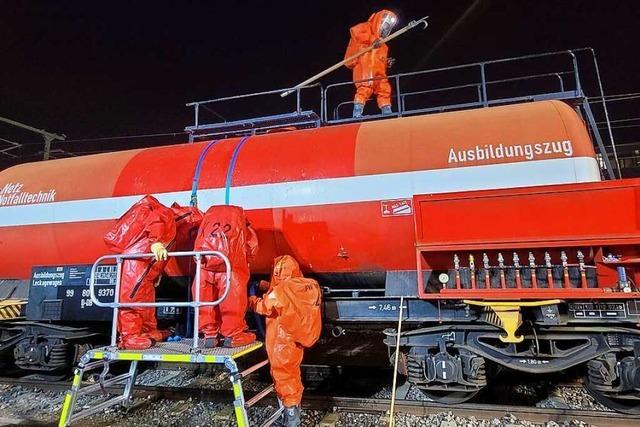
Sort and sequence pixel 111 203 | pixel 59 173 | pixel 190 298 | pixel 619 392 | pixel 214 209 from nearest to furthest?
pixel 619 392
pixel 214 209
pixel 190 298
pixel 111 203
pixel 59 173

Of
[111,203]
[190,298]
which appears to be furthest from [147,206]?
[111,203]

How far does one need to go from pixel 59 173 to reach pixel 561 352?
24.1ft

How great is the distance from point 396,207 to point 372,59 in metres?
4.09

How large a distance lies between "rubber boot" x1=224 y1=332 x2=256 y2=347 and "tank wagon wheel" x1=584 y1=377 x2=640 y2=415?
3650 mm

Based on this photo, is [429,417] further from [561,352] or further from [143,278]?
[143,278]

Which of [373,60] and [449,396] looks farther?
[373,60]

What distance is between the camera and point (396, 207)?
16.4 feet

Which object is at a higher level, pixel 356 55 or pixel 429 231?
pixel 356 55

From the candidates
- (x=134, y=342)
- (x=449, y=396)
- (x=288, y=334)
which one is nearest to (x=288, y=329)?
(x=288, y=334)

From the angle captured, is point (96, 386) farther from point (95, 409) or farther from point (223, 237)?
point (223, 237)

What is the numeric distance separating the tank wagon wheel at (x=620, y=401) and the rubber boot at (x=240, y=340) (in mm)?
3650

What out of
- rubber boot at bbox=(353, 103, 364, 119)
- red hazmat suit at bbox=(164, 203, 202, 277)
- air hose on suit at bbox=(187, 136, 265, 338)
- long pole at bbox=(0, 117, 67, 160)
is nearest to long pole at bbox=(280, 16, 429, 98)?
rubber boot at bbox=(353, 103, 364, 119)

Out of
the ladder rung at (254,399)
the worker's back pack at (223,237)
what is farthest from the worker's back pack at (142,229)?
the ladder rung at (254,399)

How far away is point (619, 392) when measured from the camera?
4.39 m
